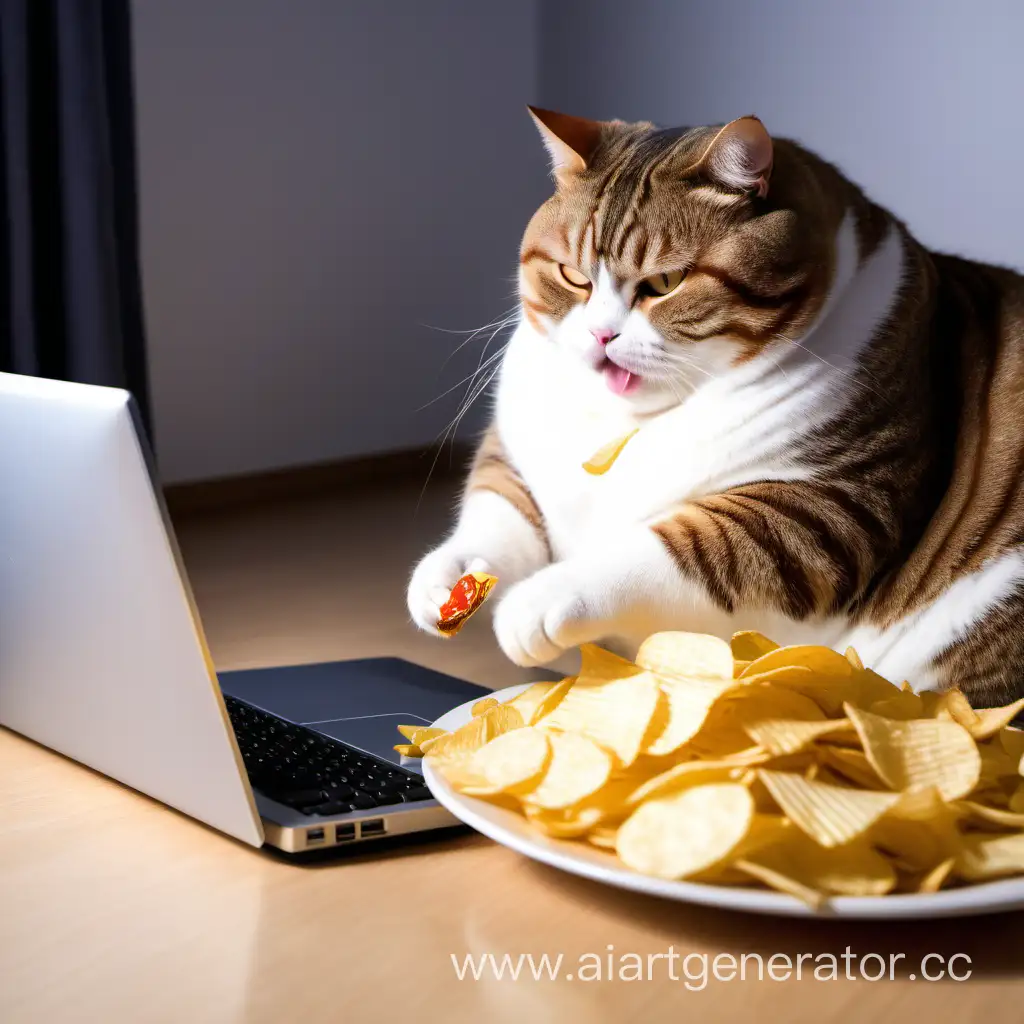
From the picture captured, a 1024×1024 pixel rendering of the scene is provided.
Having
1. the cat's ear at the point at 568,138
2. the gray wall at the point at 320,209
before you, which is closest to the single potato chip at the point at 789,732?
the cat's ear at the point at 568,138

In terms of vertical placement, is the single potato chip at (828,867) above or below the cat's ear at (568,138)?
below

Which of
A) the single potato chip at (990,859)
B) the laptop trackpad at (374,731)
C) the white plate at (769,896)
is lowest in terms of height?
the laptop trackpad at (374,731)

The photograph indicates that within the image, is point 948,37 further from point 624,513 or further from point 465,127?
point 624,513

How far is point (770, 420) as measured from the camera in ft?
3.38

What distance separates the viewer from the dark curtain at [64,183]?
195 centimetres

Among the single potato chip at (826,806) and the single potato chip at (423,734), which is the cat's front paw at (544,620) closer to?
the single potato chip at (423,734)

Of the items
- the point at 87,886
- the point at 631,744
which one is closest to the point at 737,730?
the point at 631,744

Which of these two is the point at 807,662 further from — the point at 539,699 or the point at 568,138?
the point at 568,138

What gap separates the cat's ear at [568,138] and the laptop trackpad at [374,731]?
1.68ft

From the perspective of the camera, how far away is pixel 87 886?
724 millimetres

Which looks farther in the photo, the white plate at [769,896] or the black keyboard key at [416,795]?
the black keyboard key at [416,795]

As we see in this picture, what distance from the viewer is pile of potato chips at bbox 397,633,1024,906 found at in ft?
2.01

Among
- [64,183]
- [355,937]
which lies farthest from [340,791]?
[64,183]

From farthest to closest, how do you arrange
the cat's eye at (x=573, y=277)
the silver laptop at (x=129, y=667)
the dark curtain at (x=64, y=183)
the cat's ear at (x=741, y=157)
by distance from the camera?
the dark curtain at (x=64, y=183) < the cat's eye at (x=573, y=277) < the cat's ear at (x=741, y=157) < the silver laptop at (x=129, y=667)
